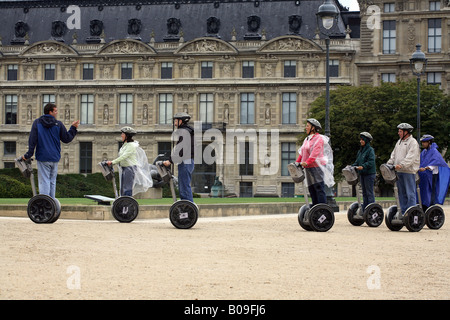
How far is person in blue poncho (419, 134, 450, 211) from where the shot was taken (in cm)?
2172

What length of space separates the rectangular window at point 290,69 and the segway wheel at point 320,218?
57.7 meters

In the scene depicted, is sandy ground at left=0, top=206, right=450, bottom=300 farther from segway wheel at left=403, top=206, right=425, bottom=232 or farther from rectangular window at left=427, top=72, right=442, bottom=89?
rectangular window at left=427, top=72, right=442, bottom=89

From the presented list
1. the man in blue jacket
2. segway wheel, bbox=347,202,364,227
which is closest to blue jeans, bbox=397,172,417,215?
segway wheel, bbox=347,202,364,227

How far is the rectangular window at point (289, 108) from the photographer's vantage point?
77125 millimetres

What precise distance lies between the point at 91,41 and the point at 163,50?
652 cm

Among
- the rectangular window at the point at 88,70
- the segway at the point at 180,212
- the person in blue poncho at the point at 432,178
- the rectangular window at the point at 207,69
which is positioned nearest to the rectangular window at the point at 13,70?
the rectangular window at the point at 88,70

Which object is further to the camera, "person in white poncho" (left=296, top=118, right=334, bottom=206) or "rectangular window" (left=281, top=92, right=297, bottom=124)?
"rectangular window" (left=281, top=92, right=297, bottom=124)

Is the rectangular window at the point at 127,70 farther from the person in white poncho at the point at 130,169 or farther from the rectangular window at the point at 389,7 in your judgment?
the person in white poncho at the point at 130,169

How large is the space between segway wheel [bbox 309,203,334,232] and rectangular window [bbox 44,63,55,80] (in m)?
63.1

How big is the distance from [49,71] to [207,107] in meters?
14.2

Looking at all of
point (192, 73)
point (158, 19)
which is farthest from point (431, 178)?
point (158, 19)

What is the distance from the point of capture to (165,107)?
7888 centimetres
